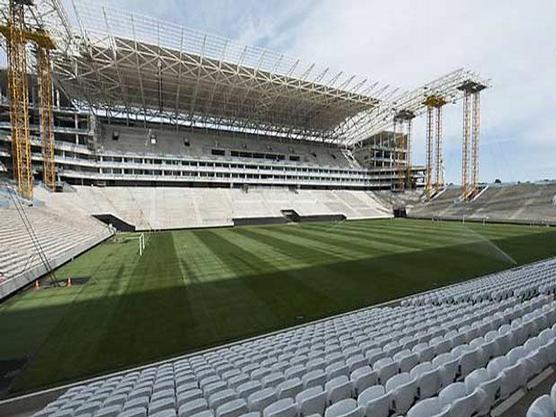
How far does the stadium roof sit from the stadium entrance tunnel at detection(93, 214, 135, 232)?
1933cm

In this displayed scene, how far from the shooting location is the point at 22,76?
38.0 m

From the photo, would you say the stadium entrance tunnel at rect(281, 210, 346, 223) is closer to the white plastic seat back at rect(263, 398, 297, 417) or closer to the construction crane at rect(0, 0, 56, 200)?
the construction crane at rect(0, 0, 56, 200)

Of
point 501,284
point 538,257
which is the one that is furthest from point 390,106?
point 501,284

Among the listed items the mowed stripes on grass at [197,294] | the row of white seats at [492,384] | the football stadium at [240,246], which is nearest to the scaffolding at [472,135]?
the football stadium at [240,246]

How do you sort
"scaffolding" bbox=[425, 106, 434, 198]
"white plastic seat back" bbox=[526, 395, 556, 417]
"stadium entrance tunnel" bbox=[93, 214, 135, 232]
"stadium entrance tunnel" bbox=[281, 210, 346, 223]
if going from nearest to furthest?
"white plastic seat back" bbox=[526, 395, 556, 417], "stadium entrance tunnel" bbox=[93, 214, 135, 232], "stadium entrance tunnel" bbox=[281, 210, 346, 223], "scaffolding" bbox=[425, 106, 434, 198]

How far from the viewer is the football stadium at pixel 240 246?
508 cm

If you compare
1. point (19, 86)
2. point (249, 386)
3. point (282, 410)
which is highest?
point (19, 86)

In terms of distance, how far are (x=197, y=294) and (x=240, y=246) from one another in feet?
47.0

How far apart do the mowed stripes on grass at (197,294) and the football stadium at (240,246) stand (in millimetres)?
125

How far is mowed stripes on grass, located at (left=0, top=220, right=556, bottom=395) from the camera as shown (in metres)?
10.2

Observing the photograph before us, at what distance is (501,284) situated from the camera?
11.9 metres

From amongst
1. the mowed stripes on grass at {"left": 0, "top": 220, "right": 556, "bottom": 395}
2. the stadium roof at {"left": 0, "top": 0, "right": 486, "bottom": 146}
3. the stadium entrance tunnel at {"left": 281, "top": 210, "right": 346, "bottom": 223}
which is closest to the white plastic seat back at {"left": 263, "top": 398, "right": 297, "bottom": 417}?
the mowed stripes on grass at {"left": 0, "top": 220, "right": 556, "bottom": 395}

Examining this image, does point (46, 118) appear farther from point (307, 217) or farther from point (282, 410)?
point (282, 410)

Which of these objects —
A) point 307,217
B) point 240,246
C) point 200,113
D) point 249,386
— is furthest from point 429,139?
point 249,386
